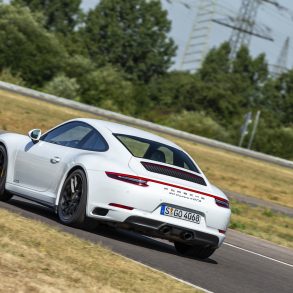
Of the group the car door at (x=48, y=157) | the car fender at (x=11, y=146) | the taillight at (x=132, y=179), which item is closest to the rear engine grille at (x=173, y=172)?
the taillight at (x=132, y=179)

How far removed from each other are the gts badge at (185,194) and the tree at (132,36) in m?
102

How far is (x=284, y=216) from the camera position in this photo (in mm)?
23906

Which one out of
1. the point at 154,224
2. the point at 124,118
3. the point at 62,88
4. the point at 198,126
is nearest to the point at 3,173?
the point at 154,224

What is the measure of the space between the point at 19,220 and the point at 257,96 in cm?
10371

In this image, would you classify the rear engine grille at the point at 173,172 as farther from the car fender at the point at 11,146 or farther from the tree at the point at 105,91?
the tree at the point at 105,91

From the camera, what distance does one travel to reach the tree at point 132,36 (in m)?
113

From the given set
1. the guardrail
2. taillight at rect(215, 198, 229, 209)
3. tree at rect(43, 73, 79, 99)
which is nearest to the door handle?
taillight at rect(215, 198, 229, 209)

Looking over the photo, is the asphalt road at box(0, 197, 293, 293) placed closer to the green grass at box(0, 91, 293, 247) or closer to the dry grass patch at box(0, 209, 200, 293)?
the dry grass patch at box(0, 209, 200, 293)

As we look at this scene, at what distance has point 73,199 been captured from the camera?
10242mm

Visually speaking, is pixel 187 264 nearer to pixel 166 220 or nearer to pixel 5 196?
pixel 166 220

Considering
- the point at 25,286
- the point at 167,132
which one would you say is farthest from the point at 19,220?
the point at 167,132

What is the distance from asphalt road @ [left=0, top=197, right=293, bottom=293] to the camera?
29.3ft

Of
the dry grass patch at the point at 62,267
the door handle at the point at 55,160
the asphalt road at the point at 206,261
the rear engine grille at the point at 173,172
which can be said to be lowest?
the asphalt road at the point at 206,261

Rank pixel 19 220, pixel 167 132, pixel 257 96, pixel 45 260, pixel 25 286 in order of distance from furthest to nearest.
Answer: pixel 257 96
pixel 167 132
pixel 19 220
pixel 45 260
pixel 25 286
